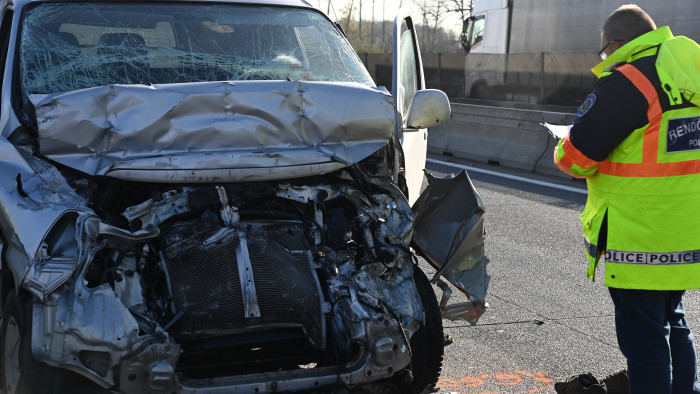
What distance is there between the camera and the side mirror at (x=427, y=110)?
200 inches

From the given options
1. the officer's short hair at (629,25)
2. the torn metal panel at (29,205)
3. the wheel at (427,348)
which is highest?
the officer's short hair at (629,25)

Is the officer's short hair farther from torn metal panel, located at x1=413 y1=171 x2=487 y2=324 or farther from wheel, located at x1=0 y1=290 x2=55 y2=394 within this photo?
wheel, located at x1=0 y1=290 x2=55 y2=394

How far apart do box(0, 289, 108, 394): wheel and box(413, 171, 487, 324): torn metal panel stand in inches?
70.9

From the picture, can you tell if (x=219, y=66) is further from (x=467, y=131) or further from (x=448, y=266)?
(x=467, y=131)

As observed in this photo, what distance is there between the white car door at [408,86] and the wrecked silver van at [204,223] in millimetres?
307

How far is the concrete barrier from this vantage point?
13586mm

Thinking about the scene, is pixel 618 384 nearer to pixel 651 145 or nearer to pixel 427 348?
pixel 427 348

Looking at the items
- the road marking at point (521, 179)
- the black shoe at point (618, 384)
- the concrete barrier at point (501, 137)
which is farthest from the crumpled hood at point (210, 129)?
the concrete barrier at point (501, 137)

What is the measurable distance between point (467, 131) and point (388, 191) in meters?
11.3

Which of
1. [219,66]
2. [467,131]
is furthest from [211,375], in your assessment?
[467,131]

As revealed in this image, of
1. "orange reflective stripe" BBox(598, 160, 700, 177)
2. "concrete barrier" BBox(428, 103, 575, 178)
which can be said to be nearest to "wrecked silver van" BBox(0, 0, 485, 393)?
"orange reflective stripe" BBox(598, 160, 700, 177)

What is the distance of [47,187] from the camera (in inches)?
157

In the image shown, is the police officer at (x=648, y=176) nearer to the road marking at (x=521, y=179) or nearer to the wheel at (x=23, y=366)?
the wheel at (x=23, y=366)

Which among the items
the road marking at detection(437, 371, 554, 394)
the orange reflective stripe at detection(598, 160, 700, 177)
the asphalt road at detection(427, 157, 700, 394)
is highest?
the orange reflective stripe at detection(598, 160, 700, 177)
